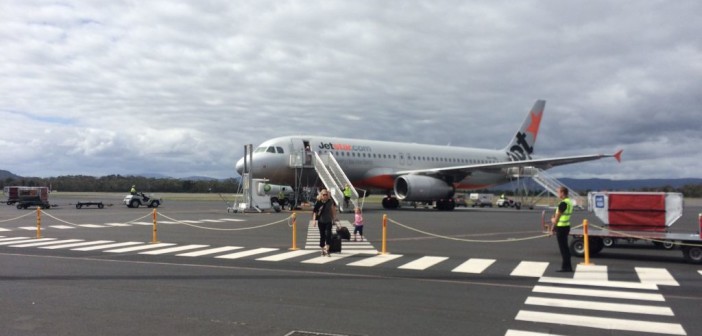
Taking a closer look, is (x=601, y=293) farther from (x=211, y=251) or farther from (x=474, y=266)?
(x=211, y=251)

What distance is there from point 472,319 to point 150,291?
4708 mm

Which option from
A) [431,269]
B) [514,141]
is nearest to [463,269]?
[431,269]

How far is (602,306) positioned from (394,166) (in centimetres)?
3180

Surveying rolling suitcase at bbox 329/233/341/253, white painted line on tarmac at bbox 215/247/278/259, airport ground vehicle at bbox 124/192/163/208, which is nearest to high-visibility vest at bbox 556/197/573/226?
rolling suitcase at bbox 329/233/341/253

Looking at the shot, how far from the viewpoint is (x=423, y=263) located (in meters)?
12.2

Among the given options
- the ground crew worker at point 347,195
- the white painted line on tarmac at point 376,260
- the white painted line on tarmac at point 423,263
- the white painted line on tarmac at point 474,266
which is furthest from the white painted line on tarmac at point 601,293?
the ground crew worker at point 347,195

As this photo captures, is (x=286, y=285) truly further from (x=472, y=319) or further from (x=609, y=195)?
(x=609, y=195)

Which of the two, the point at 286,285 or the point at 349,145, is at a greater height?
the point at 349,145

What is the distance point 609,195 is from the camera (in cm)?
1412

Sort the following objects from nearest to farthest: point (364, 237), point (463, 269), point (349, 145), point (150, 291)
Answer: point (150, 291)
point (463, 269)
point (364, 237)
point (349, 145)

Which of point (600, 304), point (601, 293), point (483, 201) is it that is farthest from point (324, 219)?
point (483, 201)

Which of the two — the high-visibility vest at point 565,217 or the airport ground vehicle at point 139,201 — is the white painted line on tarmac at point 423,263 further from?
the airport ground vehicle at point 139,201

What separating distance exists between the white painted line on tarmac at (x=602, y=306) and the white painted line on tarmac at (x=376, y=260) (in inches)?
170

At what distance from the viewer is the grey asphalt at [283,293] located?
665cm
